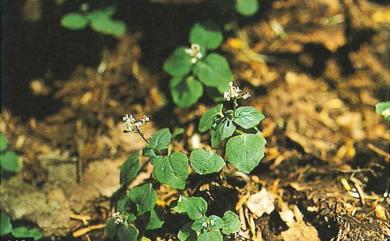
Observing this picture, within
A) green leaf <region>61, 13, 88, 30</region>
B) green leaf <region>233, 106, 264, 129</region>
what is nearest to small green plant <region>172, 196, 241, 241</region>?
green leaf <region>233, 106, 264, 129</region>

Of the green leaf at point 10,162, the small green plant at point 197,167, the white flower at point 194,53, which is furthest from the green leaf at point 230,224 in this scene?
the green leaf at point 10,162

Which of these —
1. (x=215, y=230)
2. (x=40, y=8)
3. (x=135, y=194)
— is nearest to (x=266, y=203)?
(x=215, y=230)

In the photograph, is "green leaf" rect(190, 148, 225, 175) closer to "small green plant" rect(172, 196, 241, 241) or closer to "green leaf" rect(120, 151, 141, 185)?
"small green plant" rect(172, 196, 241, 241)

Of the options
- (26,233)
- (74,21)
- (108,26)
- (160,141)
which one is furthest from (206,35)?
(26,233)

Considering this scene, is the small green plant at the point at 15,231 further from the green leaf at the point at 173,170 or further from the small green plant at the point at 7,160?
the green leaf at the point at 173,170

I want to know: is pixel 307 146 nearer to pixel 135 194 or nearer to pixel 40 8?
pixel 135 194

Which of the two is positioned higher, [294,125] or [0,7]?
[0,7]
